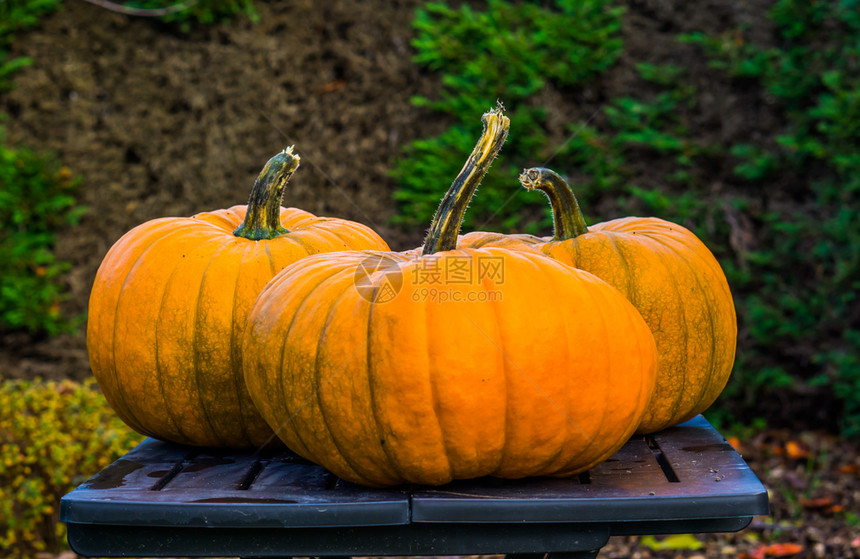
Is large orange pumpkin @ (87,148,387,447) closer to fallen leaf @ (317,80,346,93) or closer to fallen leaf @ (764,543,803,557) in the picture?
fallen leaf @ (764,543,803,557)

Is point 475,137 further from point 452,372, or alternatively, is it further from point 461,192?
point 452,372

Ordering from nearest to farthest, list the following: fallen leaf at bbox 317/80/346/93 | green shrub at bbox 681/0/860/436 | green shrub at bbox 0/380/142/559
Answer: green shrub at bbox 0/380/142/559
green shrub at bbox 681/0/860/436
fallen leaf at bbox 317/80/346/93

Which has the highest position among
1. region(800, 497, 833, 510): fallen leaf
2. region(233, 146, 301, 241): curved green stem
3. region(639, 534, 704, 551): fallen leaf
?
region(233, 146, 301, 241): curved green stem

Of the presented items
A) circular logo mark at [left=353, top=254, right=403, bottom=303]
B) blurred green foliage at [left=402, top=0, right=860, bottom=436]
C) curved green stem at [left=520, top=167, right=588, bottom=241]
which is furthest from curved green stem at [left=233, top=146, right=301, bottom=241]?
blurred green foliage at [left=402, top=0, right=860, bottom=436]

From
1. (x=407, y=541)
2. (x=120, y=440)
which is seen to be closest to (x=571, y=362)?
Result: (x=407, y=541)

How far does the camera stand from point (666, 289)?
5.93 feet

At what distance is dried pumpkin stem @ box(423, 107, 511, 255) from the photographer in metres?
1.59

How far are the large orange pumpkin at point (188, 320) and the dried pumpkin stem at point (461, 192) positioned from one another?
0.39 meters

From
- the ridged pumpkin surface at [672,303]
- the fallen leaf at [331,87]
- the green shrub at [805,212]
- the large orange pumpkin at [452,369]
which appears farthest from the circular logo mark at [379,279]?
the fallen leaf at [331,87]

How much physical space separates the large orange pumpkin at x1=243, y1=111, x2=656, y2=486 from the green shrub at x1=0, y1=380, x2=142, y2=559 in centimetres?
202

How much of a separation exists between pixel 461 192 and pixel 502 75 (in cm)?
324

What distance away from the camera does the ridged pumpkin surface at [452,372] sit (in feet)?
4.63

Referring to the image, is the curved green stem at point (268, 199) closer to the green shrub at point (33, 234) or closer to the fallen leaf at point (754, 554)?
the fallen leaf at point (754, 554)

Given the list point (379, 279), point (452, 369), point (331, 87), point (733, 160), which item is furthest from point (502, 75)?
point (452, 369)
